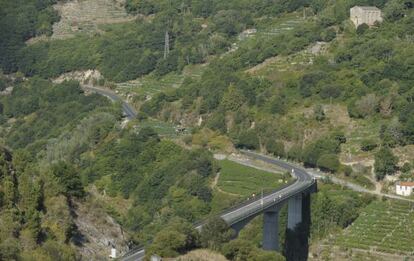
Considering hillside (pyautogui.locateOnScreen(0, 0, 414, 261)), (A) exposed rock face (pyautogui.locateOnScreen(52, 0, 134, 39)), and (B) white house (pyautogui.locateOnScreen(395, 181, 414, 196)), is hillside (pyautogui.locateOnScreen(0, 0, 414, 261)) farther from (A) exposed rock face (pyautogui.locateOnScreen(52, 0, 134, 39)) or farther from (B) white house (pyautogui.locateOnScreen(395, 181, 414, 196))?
(A) exposed rock face (pyautogui.locateOnScreen(52, 0, 134, 39))

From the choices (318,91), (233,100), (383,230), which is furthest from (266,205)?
(233,100)

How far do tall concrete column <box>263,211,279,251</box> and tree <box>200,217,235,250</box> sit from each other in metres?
11.2

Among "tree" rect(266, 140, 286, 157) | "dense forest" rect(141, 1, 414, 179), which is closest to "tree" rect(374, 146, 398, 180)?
"dense forest" rect(141, 1, 414, 179)

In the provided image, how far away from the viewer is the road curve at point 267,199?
58.9m

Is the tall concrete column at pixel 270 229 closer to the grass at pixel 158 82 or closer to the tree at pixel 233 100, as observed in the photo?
the tree at pixel 233 100

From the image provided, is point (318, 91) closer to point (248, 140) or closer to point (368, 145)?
point (248, 140)

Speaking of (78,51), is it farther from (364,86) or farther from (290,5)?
(364,86)

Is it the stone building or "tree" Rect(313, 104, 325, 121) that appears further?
the stone building

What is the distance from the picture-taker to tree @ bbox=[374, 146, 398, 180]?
7700 centimetres

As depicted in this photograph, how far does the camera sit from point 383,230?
7138 centimetres

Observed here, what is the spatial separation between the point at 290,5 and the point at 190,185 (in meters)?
40.2

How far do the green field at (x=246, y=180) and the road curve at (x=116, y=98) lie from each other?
2356 centimetres

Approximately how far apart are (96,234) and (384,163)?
2680 cm

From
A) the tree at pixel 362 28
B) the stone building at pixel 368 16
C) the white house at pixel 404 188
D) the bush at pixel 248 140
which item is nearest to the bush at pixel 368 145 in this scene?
the white house at pixel 404 188
